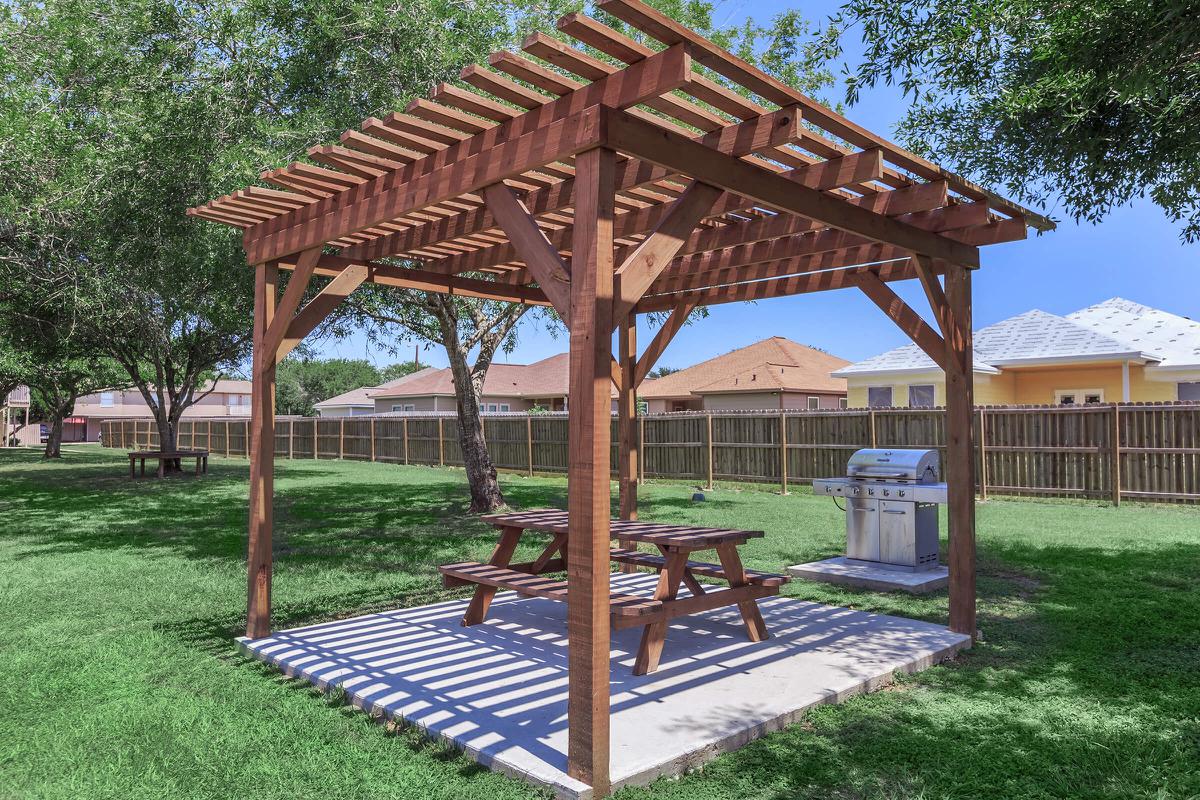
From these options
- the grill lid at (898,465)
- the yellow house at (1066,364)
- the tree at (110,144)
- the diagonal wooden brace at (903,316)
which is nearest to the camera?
the diagonal wooden brace at (903,316)

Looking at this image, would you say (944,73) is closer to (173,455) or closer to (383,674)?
(383,674)

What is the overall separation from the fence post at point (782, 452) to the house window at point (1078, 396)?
6473 mm

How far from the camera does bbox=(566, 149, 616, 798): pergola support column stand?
3.11 meters

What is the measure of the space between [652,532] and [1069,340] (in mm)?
16170

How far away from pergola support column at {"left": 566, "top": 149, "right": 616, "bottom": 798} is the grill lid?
489 cm

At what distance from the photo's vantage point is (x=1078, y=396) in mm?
18031

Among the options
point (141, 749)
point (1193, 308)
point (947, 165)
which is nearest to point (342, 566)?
point (141, 749)

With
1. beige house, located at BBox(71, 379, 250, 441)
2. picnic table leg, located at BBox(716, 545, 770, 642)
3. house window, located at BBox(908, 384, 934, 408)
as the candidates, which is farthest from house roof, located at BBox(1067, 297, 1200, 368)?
beige house, located at BBox(71, 379, 250, 441)

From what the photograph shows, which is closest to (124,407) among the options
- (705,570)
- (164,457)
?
(164,457)

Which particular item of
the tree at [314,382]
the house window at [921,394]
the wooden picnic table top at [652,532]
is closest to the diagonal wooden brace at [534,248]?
the wooden picnic table top at [652,532]

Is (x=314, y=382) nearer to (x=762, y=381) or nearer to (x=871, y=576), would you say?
(x=762, y=381)

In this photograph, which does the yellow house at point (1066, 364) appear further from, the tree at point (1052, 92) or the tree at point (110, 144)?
the tree at point (110, 144)

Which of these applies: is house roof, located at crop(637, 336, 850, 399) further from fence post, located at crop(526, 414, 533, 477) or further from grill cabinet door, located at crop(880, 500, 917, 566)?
grill cabinet door, located at crop(880, 500, 917, 566)

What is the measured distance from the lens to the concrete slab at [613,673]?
3496 mm
